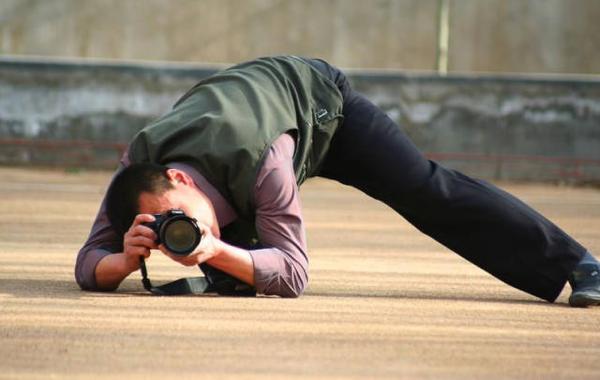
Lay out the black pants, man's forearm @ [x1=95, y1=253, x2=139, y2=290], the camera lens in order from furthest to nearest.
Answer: the black pants < man's forearm @ [x1=95, y1=253, x2=139, y2=290] < the camera lens

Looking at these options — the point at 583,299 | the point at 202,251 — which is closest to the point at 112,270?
the point at 202,251

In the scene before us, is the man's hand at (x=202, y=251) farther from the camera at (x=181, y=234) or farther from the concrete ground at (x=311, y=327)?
the concrete ground at (x=311, y=327)

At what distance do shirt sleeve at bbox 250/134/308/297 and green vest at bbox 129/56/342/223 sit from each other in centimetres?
4

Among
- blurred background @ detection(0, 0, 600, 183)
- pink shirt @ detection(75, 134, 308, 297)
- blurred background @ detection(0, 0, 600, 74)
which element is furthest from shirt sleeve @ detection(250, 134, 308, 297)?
blurred background @ detection(0, 0, 600, 74)

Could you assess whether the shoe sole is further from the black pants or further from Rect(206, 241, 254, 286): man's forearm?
Rect(206, 241, 254, 286): man's forearm

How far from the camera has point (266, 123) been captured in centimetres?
445

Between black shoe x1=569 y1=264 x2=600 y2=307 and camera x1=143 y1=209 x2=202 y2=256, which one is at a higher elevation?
camera x1=143 y1=209 x2=202 y2=256

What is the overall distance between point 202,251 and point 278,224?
37 cm

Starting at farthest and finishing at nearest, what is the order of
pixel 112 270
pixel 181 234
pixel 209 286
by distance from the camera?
pixel 209 286 < pixel 112 270 < pixel 181 234

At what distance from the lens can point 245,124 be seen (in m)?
4.43

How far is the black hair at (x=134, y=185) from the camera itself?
4.24 m

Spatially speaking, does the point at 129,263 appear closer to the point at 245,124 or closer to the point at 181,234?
the point at 181,234

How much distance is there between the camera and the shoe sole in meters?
4.69

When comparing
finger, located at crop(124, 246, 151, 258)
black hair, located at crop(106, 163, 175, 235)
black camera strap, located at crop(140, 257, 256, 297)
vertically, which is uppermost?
black hair, located at crop(106, 163, 175, 235)
